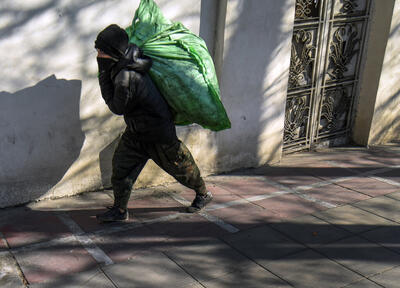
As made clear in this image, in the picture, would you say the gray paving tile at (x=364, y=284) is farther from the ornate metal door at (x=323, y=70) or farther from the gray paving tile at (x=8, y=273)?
the ornate metal door at (x=323, y=70)

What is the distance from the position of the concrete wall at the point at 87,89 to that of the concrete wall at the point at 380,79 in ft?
5.50

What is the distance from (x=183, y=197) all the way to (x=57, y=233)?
1424mm

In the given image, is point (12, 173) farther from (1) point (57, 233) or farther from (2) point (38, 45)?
(2) point (38, 45)

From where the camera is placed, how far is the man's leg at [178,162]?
15.4ft

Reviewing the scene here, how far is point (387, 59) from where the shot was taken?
277 inches

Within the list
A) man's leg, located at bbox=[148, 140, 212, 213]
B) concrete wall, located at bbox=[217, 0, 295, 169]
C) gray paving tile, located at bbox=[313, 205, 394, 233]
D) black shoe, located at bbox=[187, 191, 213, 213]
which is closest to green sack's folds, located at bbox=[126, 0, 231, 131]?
man's leg, located at bbox=[148, 140, 212, 213]

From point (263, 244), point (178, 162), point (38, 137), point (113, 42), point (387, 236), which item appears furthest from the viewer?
point (38, 137)

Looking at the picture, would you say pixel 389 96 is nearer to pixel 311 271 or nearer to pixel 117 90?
pixel 311 271

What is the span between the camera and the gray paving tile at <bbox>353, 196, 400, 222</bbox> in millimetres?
5117

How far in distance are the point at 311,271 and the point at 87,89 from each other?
2.67m

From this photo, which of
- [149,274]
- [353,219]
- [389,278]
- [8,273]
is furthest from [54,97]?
[389,278]

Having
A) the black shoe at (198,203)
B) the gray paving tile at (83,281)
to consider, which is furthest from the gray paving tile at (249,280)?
the black shoe at (198,203)

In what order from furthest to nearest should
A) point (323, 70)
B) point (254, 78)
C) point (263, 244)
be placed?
point (323, 70) → point (254, 78) → point (263, 244)

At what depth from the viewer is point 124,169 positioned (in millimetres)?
4688
